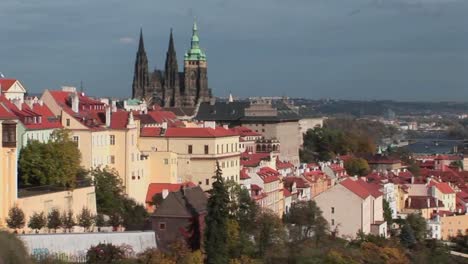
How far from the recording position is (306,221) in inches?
2672

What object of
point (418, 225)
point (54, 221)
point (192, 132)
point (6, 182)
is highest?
point (192, 132)

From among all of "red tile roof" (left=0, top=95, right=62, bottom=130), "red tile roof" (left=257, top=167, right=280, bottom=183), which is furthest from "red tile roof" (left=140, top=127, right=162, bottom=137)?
"red tile roof" (left=257, top=167, right=280, bottom=183)

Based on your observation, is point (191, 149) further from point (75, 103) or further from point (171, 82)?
point (171, 82)

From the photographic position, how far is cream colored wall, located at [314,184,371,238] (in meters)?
73.1

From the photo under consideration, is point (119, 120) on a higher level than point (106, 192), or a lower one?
higher

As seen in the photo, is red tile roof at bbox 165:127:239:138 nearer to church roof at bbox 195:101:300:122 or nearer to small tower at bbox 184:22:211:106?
church roof at bbox 195:101:300:122

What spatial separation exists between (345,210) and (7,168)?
32.4 m

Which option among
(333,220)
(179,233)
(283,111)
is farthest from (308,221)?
(283,111)

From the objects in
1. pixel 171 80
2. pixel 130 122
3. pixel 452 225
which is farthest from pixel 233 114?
pixel 130 122

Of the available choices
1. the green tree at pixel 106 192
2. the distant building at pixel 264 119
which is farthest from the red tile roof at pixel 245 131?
the green tree at pixel 106 192

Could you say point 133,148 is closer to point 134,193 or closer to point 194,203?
point 134,193

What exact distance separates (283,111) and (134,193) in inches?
2649

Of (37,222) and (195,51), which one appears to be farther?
(195,51)

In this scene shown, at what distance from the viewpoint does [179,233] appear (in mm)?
50969
